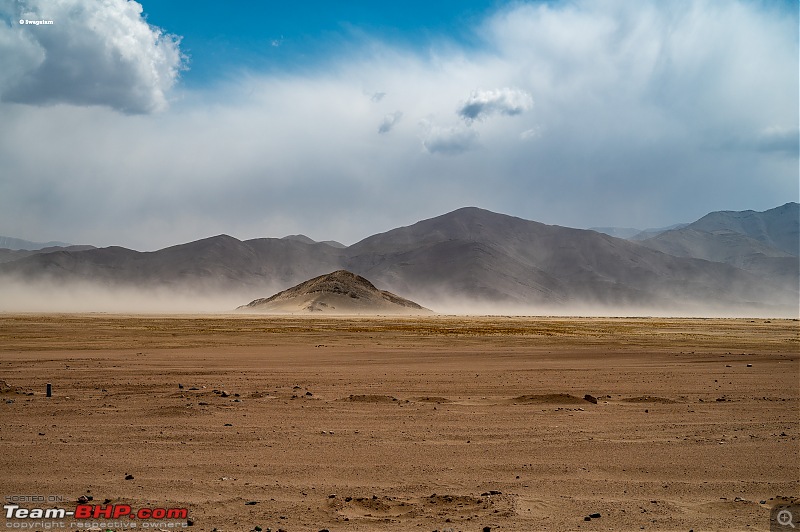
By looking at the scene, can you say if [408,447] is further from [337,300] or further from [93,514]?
[337,300]

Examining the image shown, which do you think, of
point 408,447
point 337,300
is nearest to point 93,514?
point 408,447

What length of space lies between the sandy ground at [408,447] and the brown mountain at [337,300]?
11462 centimetres

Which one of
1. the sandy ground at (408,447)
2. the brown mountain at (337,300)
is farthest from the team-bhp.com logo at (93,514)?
the brown mountain at (337,300)

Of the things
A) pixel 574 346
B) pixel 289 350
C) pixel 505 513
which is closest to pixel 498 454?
pixel 505 513

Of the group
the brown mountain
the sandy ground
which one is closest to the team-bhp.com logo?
the sandy ground

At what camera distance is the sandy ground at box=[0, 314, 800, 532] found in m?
7.79

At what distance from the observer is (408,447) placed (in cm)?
1062

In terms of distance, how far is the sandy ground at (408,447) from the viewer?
779 centimetres

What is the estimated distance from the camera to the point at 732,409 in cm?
1430

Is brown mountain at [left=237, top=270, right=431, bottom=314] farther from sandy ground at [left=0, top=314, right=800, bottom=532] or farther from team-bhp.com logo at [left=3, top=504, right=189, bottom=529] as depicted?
team-bhp.com logo at [left=3, top=504, right=189, bottom=529]

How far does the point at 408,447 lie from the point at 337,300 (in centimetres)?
13059

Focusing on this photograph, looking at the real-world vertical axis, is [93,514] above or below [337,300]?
below

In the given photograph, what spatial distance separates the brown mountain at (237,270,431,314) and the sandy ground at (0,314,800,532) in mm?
114624

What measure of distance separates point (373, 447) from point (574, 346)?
28007mm
